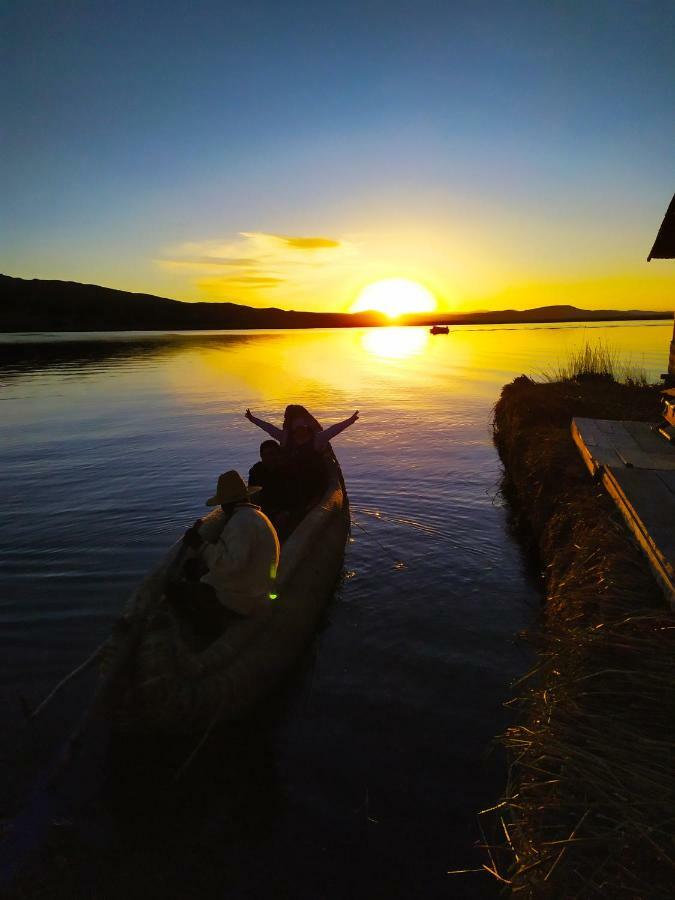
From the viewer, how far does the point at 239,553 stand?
5.29 m

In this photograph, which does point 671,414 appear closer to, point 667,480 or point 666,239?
point 667,480

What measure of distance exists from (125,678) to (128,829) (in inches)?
44.0

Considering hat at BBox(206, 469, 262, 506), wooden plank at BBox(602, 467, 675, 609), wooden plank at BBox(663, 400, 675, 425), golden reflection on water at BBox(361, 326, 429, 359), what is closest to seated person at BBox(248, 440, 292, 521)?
hat at BBox(206, 469, 262, 506)

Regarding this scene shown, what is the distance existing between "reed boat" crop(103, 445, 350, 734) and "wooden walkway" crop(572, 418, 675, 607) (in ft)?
12.4

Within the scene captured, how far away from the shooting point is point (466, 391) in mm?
32406

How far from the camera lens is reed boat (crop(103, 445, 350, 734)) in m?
4.80

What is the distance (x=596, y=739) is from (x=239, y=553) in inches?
128

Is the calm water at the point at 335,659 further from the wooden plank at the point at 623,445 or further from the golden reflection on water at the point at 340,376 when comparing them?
the golden reflection on water at the point at 340,376

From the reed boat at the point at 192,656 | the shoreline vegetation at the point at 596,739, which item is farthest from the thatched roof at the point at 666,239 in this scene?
the reed boat at the point at 192,656

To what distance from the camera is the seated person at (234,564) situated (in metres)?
5.33

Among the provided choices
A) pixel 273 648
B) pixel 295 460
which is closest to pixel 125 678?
pixel 273 648

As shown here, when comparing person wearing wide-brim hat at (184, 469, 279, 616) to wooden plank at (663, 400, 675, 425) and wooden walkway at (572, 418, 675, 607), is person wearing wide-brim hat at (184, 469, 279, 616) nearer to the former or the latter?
wooden walkway at (572, 418, 675, 607)

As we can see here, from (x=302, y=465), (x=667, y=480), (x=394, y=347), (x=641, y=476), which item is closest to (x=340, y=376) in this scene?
(x=302, y=465)

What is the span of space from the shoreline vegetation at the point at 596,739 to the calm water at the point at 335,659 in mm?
577
